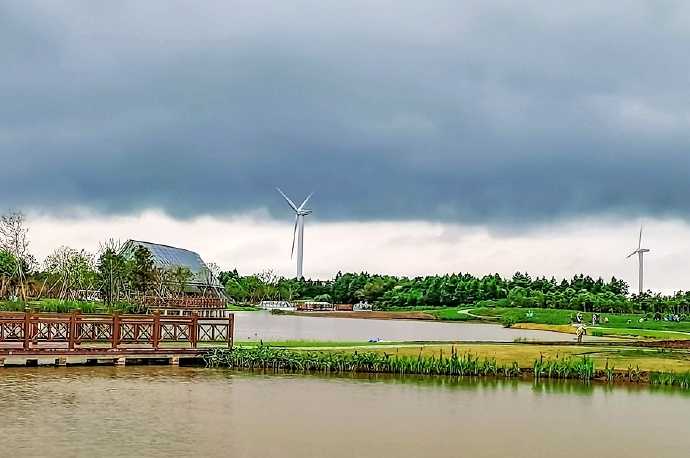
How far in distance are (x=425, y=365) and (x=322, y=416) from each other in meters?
11.1

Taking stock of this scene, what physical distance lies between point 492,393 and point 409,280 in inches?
6082

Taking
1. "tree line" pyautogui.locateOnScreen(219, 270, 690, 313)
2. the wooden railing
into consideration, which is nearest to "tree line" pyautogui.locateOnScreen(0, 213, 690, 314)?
"tree line" pyautogui.locateOnScreen(219, 270, 690, 313)

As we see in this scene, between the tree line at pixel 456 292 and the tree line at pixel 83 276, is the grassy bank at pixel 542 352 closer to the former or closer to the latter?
the tree line at pixel 83 276

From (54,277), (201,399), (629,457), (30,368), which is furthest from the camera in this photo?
(54,277)

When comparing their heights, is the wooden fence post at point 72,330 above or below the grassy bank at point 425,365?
above

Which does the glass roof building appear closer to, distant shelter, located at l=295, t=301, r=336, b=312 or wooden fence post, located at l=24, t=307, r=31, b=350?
distant shelter, located at l=295, t=301, r=336, b=312

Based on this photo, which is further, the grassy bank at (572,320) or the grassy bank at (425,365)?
the grassy bank at (572,320)

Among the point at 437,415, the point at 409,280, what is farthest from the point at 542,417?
the point at 409,280

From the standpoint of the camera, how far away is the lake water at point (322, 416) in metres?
19.4

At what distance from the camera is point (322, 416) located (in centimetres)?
2364

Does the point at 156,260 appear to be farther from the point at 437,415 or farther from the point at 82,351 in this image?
the point at 437,415

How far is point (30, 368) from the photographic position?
32688mm

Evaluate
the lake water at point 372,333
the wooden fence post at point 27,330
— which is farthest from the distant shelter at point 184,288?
the wooden fence post at point 27,330

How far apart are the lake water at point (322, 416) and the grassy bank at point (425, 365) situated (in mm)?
1391
